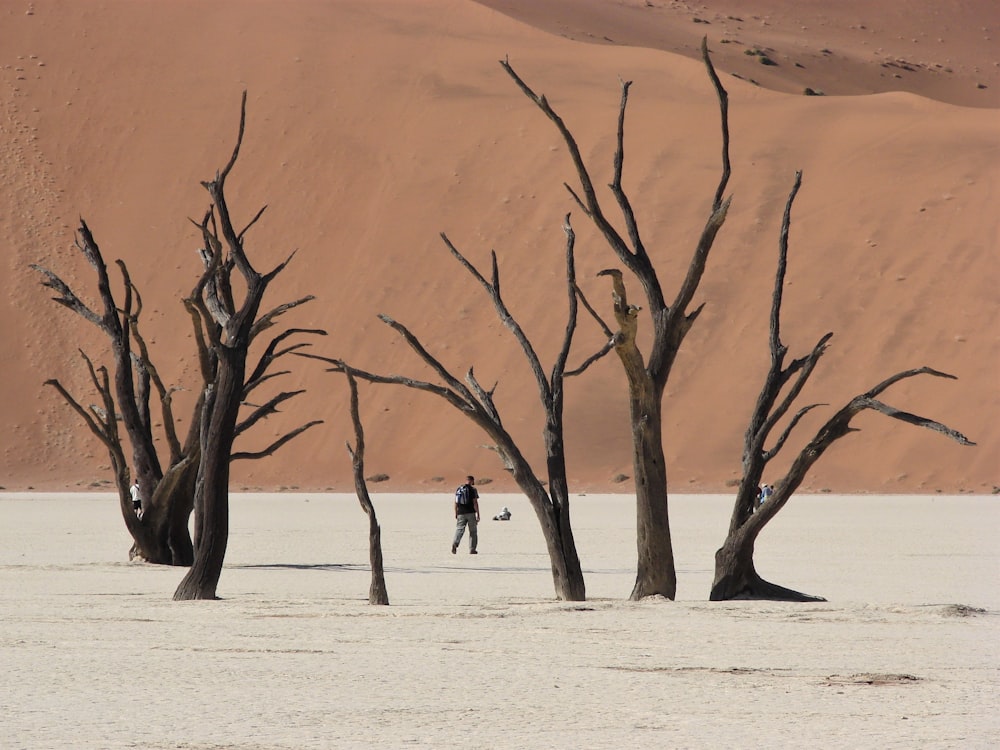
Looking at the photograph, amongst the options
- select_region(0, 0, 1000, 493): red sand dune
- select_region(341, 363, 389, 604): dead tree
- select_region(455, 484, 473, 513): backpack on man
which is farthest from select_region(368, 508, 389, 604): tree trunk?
select_region(0, 0, 1000, 493): red sand dune

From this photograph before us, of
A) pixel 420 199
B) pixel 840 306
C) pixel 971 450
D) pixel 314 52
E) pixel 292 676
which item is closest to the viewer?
pixel 292 676

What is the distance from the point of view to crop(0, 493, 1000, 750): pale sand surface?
8.20 meters

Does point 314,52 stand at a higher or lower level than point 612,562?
higher

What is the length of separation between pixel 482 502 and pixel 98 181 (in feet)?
93.8

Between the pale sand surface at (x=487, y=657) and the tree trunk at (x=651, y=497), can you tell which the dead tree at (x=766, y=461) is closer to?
the pale sand surface at (x=487, y=657)

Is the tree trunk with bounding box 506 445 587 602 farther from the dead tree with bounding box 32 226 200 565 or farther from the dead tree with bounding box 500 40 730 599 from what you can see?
the dead tree with bounding box 32 226 200 565

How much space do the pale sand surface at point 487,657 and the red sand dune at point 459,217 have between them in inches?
1228

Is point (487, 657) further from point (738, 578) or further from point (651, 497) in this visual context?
point (738, 578)

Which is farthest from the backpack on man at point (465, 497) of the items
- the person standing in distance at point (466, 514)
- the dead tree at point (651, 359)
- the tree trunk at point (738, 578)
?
the dead tree at point (651, 359)

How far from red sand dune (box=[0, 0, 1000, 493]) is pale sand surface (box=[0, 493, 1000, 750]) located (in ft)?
102

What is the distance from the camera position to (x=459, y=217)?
63.7m

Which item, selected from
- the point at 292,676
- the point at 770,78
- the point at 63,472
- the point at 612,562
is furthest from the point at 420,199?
the point at 292,676

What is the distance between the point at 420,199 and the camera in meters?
64.9

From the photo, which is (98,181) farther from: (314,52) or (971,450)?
(971,450)
